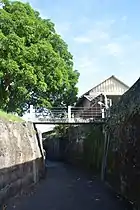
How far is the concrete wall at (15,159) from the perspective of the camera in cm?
1360

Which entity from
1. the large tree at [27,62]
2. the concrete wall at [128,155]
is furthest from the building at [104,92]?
the concrete wall at [128,155]

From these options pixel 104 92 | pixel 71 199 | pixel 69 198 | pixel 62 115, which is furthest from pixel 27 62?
pixel 104 92

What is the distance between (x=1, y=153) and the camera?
13.5 m

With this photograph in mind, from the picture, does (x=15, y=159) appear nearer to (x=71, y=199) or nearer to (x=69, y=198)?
(x=69, y=198)

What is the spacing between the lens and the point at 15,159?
1565 cm

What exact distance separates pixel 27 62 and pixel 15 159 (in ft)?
39.7

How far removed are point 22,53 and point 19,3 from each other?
5.17 m

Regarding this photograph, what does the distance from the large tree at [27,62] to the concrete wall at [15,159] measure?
6298 millimetres

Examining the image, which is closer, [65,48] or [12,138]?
[12,138]

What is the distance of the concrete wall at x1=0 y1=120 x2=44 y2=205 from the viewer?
44.6 ft

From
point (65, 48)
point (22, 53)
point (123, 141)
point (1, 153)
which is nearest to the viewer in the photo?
point (1, 153)

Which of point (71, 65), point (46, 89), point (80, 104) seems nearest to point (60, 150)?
point (80, 104)

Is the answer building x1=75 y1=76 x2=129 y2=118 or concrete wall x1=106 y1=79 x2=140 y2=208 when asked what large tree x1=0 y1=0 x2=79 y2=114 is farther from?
concrete wall x1=106 y1=79 x2=140 y2=208

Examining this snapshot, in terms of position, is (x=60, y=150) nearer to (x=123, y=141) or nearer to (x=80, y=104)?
(x=80, y=104)
